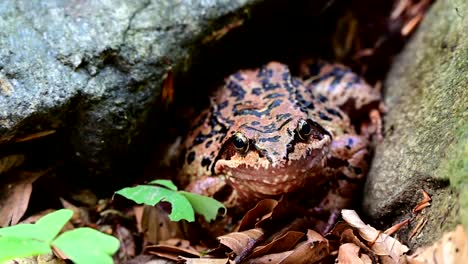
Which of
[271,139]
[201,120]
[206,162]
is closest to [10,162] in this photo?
[206,162]

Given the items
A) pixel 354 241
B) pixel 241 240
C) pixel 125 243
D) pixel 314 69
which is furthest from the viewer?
pixel 314 69

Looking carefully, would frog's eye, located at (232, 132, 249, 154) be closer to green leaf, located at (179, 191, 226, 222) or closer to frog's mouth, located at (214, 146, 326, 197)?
frog's mouth, located at (214, 146, 326, 197)

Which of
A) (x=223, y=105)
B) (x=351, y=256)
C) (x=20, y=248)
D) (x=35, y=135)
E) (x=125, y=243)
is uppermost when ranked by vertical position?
(x=223, y=105)

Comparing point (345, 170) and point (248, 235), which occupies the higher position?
point (345, 170)

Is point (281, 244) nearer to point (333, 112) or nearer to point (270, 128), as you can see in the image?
point (270, 128)

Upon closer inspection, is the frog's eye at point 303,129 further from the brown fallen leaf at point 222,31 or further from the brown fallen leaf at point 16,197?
the brown fallen leaf at point 16,197

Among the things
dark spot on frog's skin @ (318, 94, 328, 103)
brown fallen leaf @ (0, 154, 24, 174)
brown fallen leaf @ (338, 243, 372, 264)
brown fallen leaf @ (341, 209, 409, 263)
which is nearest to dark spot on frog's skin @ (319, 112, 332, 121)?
dark spot on frog's skin @ (318, 94, 328, 103)

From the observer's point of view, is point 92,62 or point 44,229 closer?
point 44,229
